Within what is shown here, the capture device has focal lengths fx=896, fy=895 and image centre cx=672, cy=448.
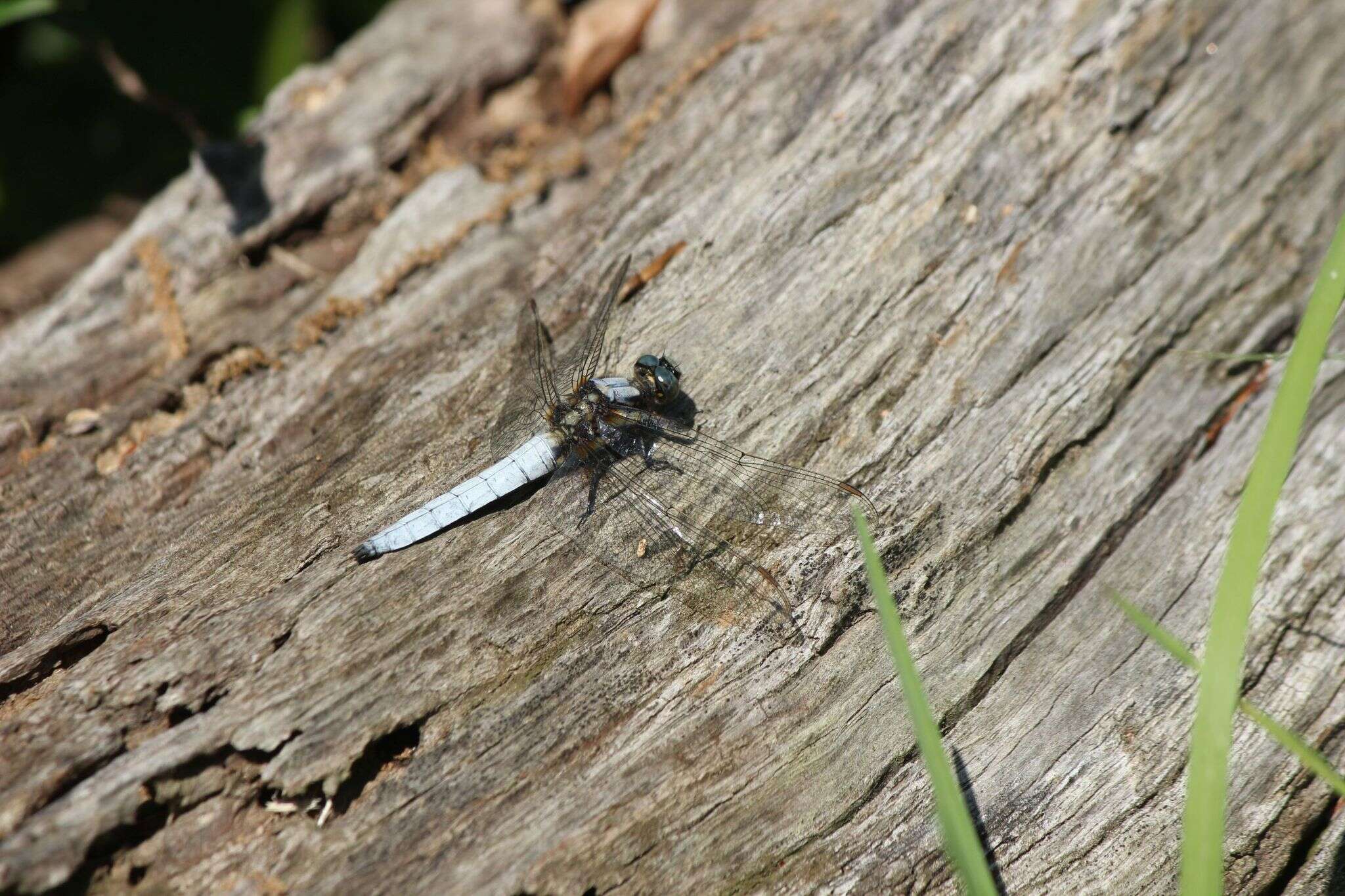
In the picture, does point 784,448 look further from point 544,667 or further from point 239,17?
point 239,17

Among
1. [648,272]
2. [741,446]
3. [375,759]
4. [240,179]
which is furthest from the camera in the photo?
[240,179]

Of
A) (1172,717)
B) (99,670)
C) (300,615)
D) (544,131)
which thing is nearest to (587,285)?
(544,131)

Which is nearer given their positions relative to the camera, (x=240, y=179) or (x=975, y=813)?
(x=975, y=813)

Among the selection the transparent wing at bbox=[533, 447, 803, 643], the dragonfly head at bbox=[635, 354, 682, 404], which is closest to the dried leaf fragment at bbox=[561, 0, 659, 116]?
the dragonfly head at bbox=[635, 354, 682, 404]

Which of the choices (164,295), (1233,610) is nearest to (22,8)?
(164,295)

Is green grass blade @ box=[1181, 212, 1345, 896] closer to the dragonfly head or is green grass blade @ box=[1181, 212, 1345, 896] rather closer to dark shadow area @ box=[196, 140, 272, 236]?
the dragonfly head

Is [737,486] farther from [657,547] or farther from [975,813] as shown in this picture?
[975,813]

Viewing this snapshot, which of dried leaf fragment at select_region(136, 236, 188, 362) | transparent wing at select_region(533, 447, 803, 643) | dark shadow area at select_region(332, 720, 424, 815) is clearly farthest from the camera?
dried leaf fragment at select_region(136, 236, 188, 362)
